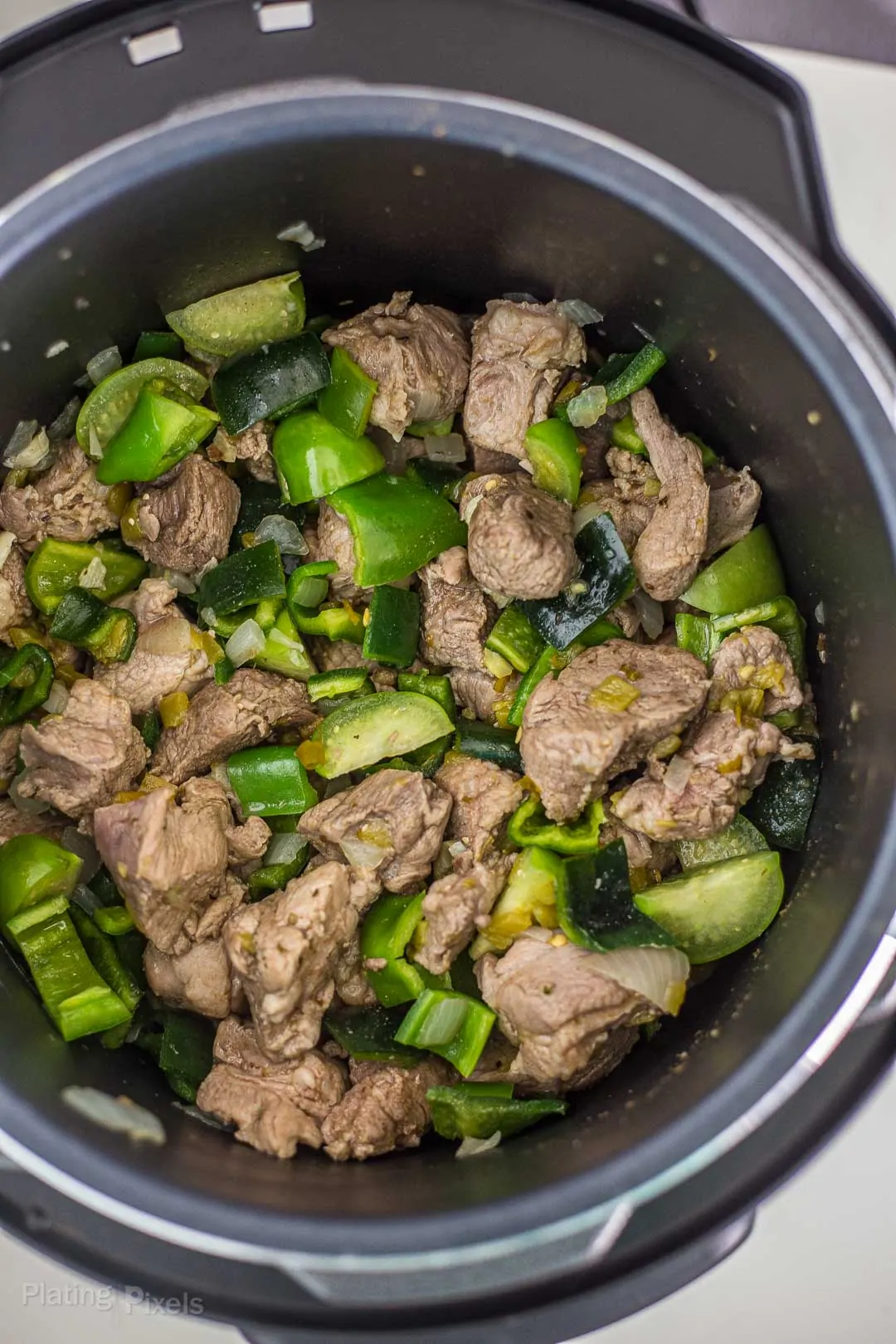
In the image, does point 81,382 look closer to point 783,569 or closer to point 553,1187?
point 783,569

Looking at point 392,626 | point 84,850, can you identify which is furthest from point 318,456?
point 84,850

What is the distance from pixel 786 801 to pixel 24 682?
1.63 meters

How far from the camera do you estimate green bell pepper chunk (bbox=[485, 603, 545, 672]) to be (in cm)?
222

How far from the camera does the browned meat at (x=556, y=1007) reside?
6.32 feet

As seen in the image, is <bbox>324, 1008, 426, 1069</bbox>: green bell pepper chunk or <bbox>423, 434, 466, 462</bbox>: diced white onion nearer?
<bbox>324, 1008, 426, 1069</bbox>: green bell pepper chunk

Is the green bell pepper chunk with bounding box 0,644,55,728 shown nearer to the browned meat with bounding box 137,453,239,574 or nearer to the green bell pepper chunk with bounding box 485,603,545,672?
the browned meat with bounding box 137,453,239,574

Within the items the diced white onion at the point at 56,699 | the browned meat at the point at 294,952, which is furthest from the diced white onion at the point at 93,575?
the browned meat at the point at 294,952

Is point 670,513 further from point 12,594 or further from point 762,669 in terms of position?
point 12,594

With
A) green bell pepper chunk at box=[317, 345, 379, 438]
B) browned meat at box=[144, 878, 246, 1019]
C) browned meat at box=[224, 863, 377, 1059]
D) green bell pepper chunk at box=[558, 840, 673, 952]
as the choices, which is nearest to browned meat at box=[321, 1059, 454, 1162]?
browned meat at box=[224, 863, 377, 1059]

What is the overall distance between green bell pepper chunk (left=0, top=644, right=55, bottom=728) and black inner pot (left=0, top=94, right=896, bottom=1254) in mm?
496

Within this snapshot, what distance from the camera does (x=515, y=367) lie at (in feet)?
7.17

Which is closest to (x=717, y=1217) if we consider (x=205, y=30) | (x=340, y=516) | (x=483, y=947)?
(x=483, y=947)

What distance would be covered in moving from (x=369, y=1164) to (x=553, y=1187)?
0.43 metres

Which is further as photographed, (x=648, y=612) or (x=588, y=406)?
(x=648, y=612)
